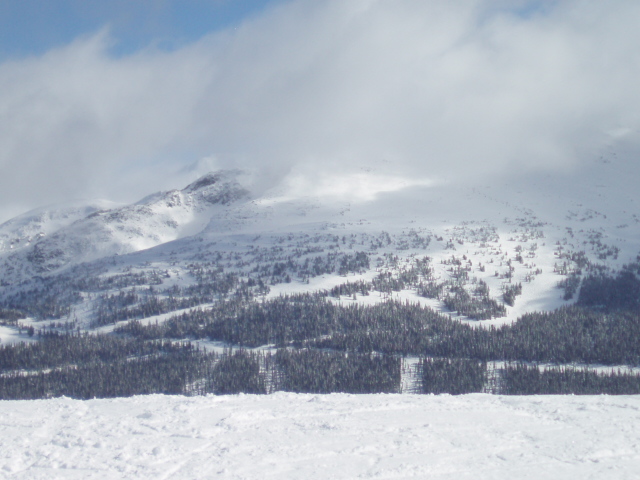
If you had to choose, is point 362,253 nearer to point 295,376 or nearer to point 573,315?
point 573,315

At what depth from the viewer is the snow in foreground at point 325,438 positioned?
23.9m

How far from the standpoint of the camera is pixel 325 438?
27859mm

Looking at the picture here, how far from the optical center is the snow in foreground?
23.9 meters

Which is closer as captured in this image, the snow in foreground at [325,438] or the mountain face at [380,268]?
the snow in foreground at [325,438]

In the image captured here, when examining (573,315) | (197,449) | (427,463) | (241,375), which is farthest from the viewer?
(573,315)

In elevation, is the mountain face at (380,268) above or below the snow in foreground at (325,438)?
above

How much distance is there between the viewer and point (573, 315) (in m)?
108

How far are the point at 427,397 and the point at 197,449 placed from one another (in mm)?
16932

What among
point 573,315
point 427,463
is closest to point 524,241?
point 573,315

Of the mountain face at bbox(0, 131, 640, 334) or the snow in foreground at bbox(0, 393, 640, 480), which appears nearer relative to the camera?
the snow in foreground at bbox(0, 393, 640, 480)

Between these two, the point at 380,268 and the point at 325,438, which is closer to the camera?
the point at 325,438

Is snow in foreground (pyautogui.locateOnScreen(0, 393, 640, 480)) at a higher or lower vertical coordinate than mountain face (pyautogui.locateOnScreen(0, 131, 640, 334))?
lower

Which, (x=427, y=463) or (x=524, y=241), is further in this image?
(x=524, y=241)

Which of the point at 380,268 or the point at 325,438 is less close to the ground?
the point at 380,268
